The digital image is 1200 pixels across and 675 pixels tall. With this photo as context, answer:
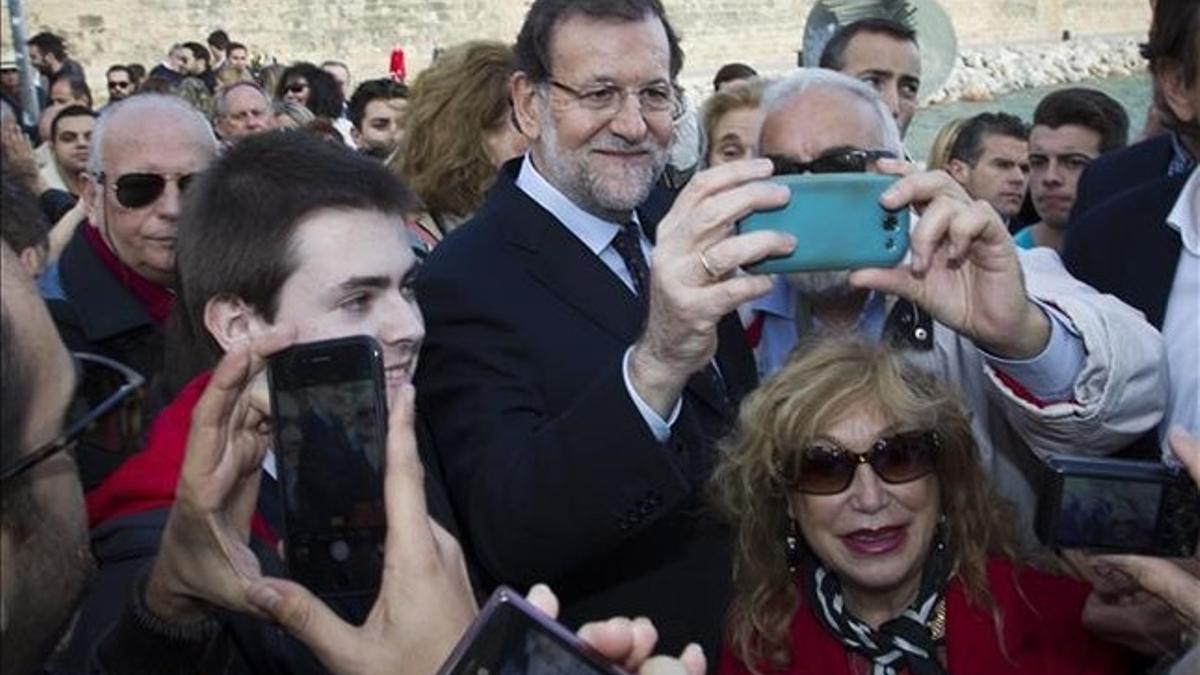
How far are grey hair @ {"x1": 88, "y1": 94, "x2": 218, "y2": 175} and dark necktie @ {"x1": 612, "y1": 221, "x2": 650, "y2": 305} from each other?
1417 millimetres

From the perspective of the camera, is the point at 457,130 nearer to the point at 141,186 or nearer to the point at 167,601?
the point at 141,186

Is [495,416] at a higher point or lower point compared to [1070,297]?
lower

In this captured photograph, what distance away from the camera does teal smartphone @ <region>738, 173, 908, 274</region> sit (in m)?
1.94

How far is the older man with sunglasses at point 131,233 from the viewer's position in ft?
10.8

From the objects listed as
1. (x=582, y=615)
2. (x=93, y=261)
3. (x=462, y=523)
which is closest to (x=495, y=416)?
(x=462, y=523)

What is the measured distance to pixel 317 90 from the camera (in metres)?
8.98

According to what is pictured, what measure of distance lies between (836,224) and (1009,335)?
0.87 ft

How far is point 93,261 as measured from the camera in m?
3.49

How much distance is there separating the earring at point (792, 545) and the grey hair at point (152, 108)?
189cm

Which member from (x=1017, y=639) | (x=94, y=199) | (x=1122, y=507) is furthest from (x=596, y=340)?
(x=94, y=199)

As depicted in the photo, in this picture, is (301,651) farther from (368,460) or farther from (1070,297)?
(1070,297)

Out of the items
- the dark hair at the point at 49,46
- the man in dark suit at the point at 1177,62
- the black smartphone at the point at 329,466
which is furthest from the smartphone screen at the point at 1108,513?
the dark hair at the point at 49,46

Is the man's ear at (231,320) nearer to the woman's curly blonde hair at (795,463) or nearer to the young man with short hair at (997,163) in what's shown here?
the woman's curly blonde hair at (795,463)

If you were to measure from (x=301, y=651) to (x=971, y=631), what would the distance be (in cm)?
92
